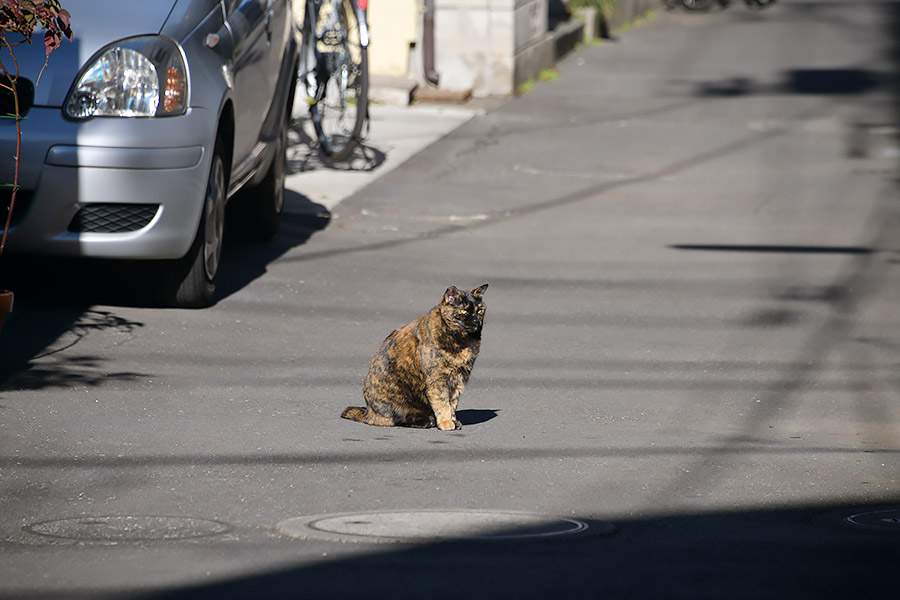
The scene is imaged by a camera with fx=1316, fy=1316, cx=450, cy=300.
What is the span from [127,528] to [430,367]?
1.77m

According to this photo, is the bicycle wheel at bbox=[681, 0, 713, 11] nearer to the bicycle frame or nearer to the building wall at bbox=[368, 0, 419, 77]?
the building wall at bbox=[368, 0, 419, 77]

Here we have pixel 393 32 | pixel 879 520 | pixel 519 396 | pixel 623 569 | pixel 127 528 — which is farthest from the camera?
pixel 393 32

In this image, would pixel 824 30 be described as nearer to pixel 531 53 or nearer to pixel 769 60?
pixel 769 60

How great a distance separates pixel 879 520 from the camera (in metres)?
4.65

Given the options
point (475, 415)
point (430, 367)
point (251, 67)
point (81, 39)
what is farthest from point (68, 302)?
point (430, 367)

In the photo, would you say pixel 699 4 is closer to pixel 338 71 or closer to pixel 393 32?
pixel 393 32

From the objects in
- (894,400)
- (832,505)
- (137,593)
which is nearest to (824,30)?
(894,400)

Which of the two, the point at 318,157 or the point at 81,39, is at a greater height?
the point at 81,39

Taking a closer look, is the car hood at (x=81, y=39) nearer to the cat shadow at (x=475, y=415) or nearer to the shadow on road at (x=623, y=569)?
the cat shadow at (x=475, y=415)

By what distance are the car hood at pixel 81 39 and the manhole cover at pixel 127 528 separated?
10.8 ft

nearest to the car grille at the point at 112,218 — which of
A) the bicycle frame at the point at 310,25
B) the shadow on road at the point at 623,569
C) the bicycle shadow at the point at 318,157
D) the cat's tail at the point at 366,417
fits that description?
the cat's tail at the point at 366,417

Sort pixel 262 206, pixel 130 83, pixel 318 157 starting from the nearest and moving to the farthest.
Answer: pixel 130 83
pixel 262 206
pixel 318 157

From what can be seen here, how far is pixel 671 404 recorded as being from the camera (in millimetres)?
6598

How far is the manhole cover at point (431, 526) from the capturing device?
422cm
